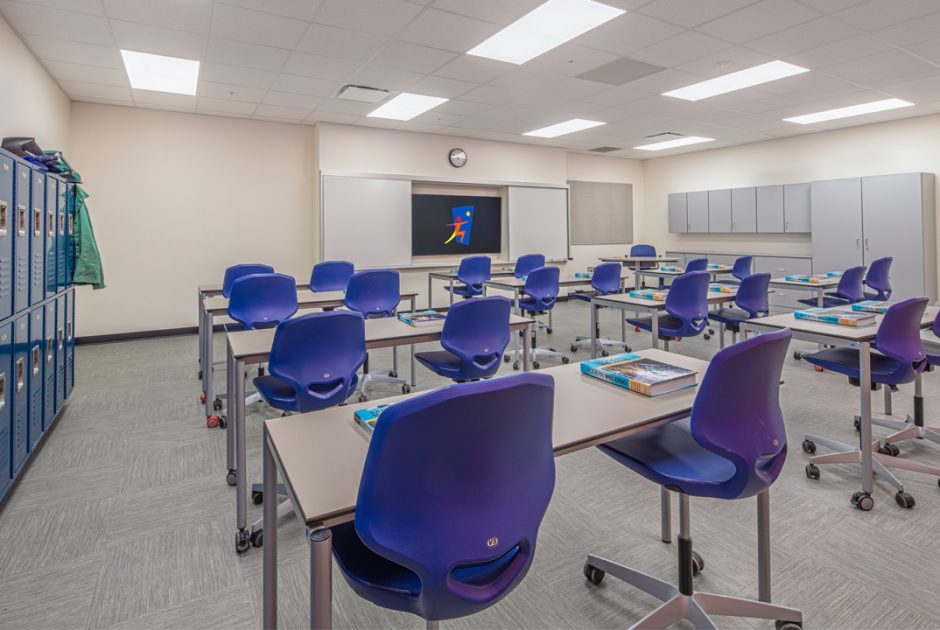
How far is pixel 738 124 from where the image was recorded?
24.0ft

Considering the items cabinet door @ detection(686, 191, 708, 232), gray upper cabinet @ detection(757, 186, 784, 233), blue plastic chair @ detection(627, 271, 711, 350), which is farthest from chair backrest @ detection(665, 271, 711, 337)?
cabinet door @ detection(686, 191, 708, 232)

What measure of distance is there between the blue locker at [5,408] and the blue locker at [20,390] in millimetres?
59

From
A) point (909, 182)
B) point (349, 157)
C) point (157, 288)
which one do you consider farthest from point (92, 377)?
point (909, 182)

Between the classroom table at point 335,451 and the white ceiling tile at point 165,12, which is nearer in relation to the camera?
→ the classroom table at point 335,451

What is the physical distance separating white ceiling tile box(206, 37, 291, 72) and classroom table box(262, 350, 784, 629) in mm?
3940

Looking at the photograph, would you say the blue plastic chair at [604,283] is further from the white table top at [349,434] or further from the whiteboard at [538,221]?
the white table top at [349,434]

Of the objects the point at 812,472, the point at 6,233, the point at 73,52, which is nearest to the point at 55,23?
the point at 73,52

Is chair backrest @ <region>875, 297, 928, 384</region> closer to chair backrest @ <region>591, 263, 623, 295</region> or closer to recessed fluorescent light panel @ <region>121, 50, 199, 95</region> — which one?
chair backrest @ <region>591, 263, 623, 295</region>

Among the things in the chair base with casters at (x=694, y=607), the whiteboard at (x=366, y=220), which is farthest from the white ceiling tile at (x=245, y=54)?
the chair base with casters at (x=694, y=607)

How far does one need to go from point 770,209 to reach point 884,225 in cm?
164

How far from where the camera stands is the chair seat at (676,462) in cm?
146

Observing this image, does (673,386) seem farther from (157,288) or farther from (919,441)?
(157,288)

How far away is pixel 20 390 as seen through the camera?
266cm

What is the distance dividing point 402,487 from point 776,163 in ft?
31.4
